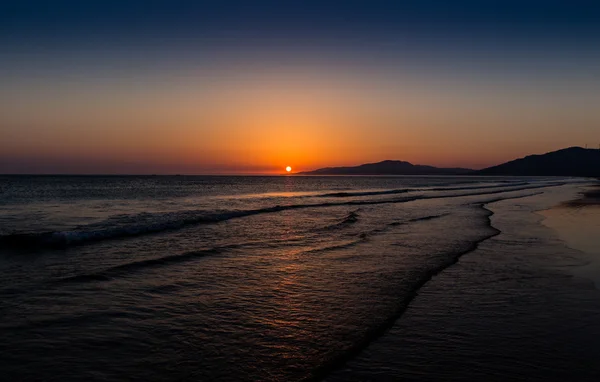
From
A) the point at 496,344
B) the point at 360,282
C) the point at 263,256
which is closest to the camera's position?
the point at 496,344

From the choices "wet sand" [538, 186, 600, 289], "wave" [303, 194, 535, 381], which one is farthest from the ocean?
"wet sand" [538, 186, 600, 289]

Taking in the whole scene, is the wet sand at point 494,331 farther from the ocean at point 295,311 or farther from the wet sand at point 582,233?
the wet sand at point 582,233

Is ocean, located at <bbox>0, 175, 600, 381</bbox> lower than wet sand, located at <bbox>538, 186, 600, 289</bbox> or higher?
lower

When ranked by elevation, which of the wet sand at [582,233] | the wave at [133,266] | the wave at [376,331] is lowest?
the wave at [376,331]

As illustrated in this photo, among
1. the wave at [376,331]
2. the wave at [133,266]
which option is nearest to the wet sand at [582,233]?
the wave at [376,331]

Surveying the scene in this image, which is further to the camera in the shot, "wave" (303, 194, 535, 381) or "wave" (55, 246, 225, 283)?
"wave" (55, 246, 225, 283)

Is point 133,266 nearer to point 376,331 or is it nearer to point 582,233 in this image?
point 376,331

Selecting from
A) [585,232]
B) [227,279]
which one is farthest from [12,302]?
[585,232]

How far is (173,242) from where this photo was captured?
1848cm

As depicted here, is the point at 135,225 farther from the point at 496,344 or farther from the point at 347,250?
the point at 496,344

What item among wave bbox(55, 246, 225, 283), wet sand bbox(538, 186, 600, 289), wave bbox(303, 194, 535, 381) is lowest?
wave bbox(303, 194, 535, 381)

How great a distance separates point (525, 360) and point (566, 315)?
9.16 feet

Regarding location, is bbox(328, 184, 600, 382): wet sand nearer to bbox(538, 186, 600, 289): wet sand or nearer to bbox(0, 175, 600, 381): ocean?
bbox(0, 175, 600, 381): ocean

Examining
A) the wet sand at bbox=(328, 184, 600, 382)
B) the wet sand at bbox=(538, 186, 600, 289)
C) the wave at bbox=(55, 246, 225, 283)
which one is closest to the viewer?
the wet sand at bbox=(328, 184, 600, 382)
